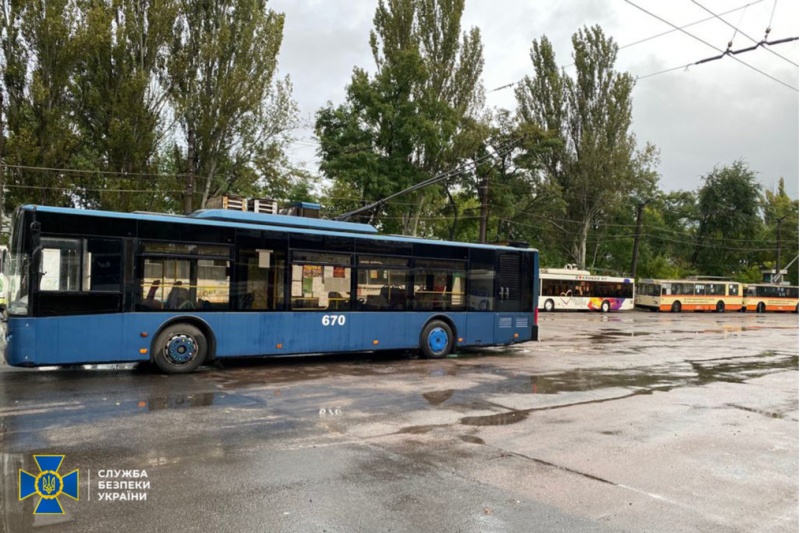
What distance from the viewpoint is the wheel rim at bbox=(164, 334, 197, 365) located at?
1101 centimetres

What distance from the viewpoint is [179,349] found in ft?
36.3

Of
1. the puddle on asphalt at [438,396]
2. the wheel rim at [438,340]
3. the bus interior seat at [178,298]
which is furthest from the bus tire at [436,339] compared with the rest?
the bus interior seat at [178,298]

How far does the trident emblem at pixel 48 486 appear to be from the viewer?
15.4 ft

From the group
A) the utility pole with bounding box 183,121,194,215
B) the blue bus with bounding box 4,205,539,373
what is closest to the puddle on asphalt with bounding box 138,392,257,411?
the blue bus with bounding box 4,205,539,373

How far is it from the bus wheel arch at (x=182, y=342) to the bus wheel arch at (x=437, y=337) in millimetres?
5241

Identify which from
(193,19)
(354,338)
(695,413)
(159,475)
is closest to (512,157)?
(193,19)

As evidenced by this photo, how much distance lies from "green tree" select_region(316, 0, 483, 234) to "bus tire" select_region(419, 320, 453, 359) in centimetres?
1976

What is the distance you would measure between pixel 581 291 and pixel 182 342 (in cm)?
3895

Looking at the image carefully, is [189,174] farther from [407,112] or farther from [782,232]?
[782,232]

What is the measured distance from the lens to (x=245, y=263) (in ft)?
39.2

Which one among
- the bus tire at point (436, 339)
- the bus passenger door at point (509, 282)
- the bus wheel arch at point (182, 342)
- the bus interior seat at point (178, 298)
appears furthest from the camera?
the bus passenger door at point (509, 282)

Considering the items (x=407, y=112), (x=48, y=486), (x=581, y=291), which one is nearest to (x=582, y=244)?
(x=581, y=291)

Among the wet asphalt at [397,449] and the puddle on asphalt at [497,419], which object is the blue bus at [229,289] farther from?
the puddle on asphalt at [497,419]

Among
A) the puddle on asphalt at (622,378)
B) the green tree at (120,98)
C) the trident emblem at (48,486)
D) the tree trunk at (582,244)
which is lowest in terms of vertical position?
the puddle on asphalt at (622,378)
